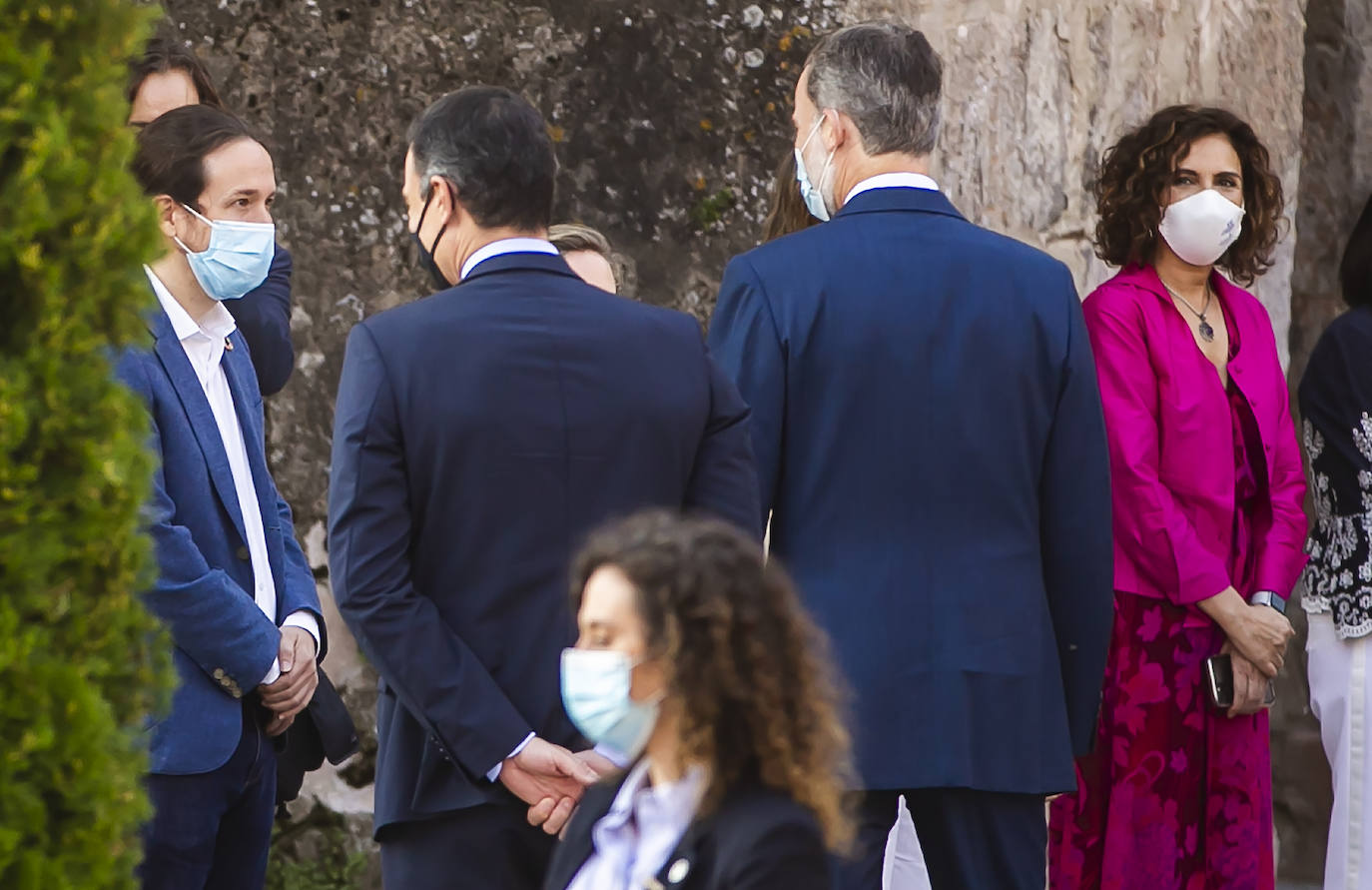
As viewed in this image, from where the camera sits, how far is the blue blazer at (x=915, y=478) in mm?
2920

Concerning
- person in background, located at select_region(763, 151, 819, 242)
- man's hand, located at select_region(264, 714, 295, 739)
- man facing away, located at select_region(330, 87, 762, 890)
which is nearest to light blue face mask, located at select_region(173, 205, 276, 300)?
man facing away, located at select_region(330, 87, 762, 890)

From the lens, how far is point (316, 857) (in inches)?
175

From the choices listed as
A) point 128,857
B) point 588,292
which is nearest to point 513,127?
point 588,292

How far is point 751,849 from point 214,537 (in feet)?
4.50

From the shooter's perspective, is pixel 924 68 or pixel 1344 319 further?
pixel 1344 319

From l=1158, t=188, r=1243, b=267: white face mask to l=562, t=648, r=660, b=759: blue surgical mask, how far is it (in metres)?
2.37

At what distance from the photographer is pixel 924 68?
122 inches

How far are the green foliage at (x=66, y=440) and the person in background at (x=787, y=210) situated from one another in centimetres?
201

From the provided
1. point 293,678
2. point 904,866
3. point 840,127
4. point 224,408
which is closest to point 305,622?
point 293,678

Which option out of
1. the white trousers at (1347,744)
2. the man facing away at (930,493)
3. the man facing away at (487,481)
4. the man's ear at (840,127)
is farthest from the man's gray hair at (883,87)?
the white trousers at (1347,744)

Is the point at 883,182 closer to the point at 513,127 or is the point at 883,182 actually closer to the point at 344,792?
the point at 513,127

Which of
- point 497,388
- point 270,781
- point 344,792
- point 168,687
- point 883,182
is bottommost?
point 344,792

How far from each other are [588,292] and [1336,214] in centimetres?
333

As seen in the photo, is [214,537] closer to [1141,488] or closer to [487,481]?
[487,481]
